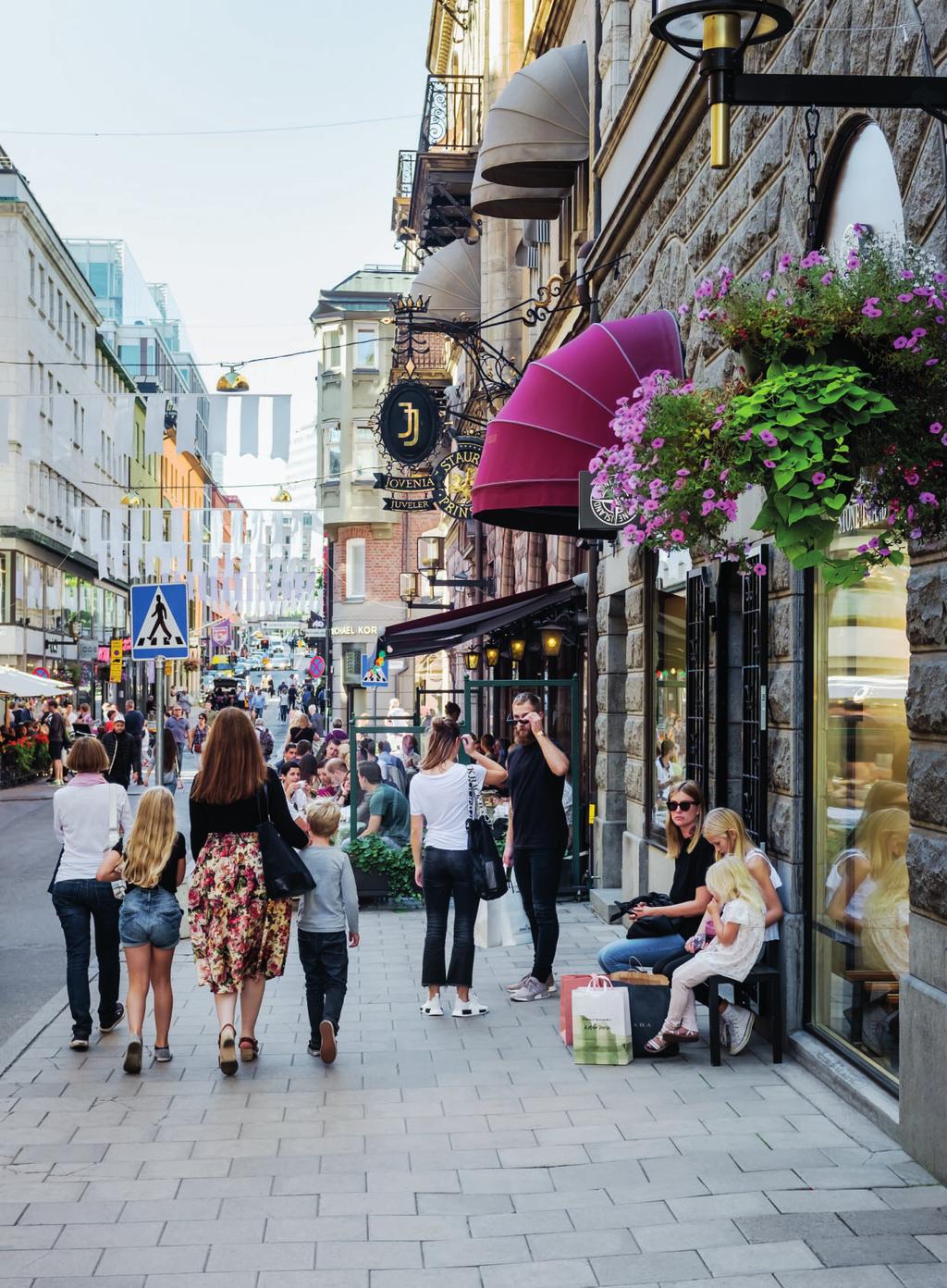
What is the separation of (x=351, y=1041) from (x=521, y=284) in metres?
20.1

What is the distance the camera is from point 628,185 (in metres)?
13.2

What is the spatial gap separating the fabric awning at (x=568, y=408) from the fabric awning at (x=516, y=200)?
819 centimetres

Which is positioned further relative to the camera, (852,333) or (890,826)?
(890,826)

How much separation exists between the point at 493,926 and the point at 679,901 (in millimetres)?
1807

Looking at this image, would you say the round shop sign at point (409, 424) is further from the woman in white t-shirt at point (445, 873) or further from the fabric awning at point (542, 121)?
the woman in white t-shirt at point (445, 873)

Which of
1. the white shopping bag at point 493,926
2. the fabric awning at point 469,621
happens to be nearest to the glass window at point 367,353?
the fabric awning at point 469,621

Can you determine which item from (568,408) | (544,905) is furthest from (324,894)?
(568,408)

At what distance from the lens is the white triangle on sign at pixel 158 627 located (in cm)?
1400

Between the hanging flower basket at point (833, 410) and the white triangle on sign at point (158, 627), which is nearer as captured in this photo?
the hanging flower basket at point (833, 410)

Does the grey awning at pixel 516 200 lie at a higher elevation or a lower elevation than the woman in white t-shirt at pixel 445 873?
higher

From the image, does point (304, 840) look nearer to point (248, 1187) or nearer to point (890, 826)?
point (248, 1187)

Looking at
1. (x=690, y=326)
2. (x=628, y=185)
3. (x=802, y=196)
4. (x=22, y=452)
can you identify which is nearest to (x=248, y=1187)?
(x=802, y=196)

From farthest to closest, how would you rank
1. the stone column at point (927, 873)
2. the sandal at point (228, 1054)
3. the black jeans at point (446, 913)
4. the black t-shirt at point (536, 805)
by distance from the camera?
1. the black t-shirt at point (536, 805)
2. the black jeans at point (446, 913)
3. the sandal at point (228, 1054)
4. the stone column at point (927, 873)

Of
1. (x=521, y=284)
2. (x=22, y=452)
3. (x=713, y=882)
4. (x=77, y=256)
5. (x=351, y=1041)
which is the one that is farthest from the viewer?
(x=77, y=256)
